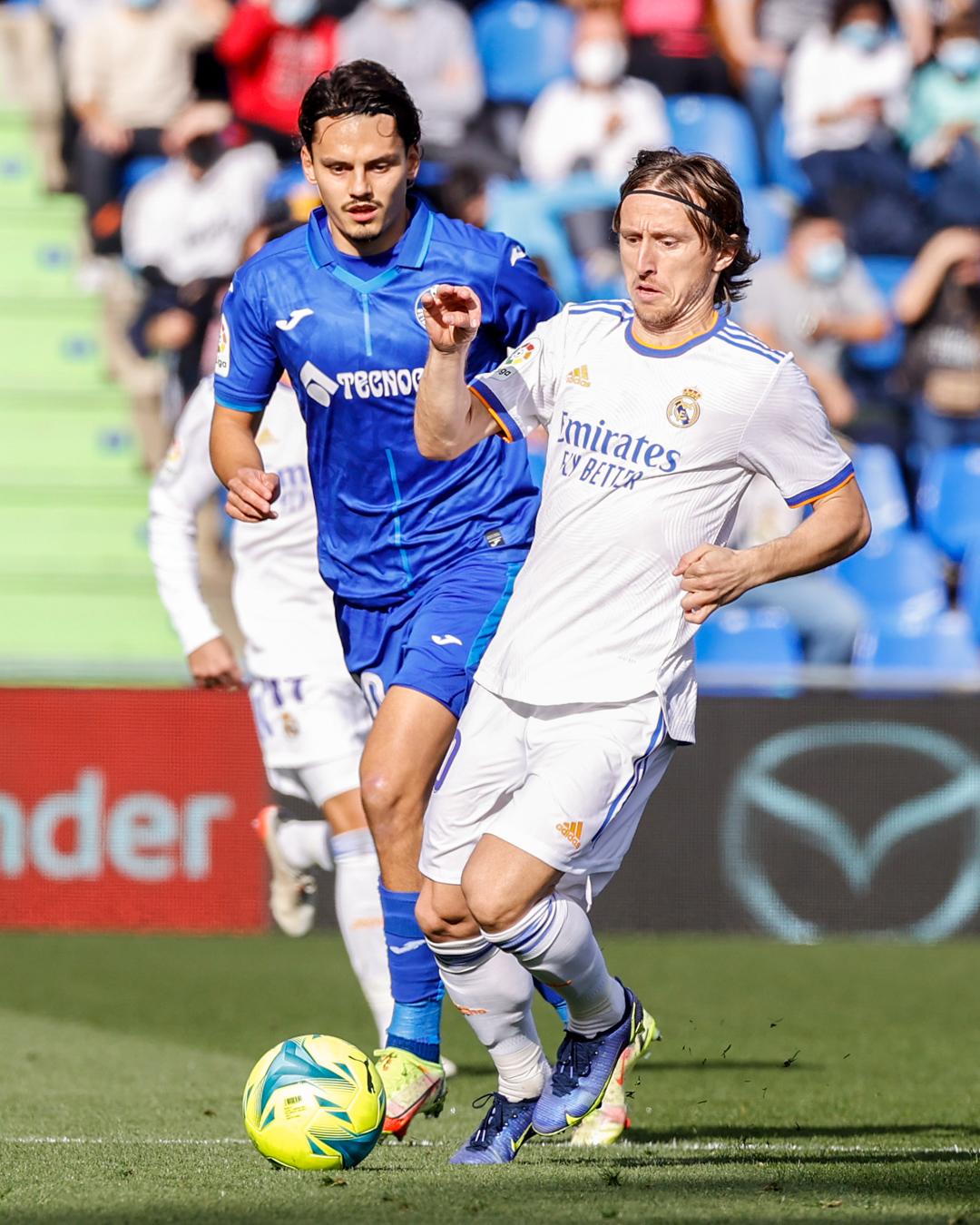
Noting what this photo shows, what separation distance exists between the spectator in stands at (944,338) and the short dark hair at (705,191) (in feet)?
32.2

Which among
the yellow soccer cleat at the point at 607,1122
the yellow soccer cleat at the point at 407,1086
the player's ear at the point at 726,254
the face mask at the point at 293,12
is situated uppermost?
the face mask at the point at 293,12

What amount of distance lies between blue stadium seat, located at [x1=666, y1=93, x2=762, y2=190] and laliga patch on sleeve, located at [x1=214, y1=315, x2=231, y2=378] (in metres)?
10.6

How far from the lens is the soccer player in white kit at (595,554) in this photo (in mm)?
4559

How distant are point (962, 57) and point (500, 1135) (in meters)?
12.7

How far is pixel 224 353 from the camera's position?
544 cm

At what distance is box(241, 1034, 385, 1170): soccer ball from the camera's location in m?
4.51

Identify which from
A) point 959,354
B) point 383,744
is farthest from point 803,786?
point 383,744

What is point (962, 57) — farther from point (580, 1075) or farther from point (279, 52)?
point (580, 1075)

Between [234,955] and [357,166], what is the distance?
6091 millimetres

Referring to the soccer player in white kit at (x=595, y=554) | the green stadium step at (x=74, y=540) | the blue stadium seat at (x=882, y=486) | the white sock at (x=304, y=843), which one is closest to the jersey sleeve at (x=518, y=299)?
the soccer player in white kit at (x=595, y=554)

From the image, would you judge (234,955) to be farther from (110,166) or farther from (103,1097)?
(110,166)

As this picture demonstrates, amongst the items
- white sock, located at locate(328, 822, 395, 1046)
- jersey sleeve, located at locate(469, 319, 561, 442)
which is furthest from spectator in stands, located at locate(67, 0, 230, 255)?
jersey sleeve, located at locate(469, 319, 561, 442)

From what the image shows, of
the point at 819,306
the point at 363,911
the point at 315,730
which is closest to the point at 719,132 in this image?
the point at 819,306

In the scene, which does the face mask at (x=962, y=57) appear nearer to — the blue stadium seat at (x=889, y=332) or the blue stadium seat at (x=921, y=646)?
the blue stadium seat at (x=889, y=332)
